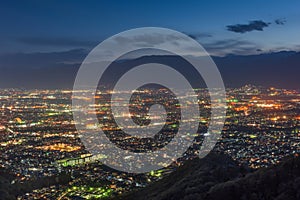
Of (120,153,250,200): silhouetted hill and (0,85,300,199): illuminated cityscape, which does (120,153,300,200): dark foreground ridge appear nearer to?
(120,153,250,200): silhouetted hill

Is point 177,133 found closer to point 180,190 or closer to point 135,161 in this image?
point 135,161

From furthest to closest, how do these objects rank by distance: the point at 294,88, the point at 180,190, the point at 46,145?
the point at 294,88 → the point at 46,145 → the point at 180,190

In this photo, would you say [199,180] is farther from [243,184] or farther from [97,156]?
[97,156]

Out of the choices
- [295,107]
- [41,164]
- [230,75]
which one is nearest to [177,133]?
[41,164]

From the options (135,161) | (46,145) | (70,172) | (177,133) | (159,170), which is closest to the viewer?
(159,170)

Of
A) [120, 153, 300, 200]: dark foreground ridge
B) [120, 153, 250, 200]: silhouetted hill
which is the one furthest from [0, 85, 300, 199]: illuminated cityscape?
[120, 153, 300, 200]: dark foreground ridge

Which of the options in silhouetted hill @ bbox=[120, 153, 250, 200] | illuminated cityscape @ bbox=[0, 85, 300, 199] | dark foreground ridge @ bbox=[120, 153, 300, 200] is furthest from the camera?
illuminated cityscape @ bbox=[0, 85, 300, 199]

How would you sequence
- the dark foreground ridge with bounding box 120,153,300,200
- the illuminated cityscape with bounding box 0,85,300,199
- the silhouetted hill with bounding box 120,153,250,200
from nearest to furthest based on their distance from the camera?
1. the dark foreground ridge with bounding box 120,153,300,200
2. the silhouetted hill with bounding box 120,153,250,200
3. the illuminated cityscape with bounding box 0,85,300,199

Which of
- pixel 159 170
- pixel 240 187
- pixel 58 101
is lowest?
pixel 159 170


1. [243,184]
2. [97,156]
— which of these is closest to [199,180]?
[243,184]
